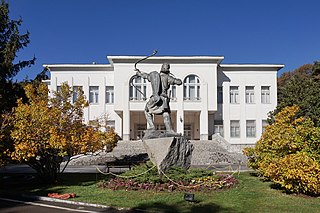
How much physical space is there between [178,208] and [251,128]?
1254 inches

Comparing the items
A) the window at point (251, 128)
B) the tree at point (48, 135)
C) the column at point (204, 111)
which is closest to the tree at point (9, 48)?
the tree at point (48, 135)

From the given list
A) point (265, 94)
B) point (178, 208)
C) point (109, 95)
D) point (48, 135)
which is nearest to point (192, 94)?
point (265, 94)

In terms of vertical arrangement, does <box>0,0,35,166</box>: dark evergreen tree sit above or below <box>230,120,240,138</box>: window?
above

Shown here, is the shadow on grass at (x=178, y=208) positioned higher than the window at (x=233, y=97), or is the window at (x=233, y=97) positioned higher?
the window at (x=233, y=97)

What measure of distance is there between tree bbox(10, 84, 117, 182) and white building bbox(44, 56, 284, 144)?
2162 cm

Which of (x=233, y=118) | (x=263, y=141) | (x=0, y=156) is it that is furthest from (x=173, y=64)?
(x=0, y=156)

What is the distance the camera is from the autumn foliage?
8.18m

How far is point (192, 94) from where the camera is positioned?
35.5 metres

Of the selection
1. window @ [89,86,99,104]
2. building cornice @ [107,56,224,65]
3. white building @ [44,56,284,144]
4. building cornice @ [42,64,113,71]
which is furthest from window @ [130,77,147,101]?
window @ [89,86,99,104]

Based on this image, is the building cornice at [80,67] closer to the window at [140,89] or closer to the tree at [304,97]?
the window at [140,89]

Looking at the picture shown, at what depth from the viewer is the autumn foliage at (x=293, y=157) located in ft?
26.8

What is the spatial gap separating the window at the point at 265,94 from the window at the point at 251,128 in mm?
2947

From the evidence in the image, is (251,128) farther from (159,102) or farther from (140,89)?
(159,102)

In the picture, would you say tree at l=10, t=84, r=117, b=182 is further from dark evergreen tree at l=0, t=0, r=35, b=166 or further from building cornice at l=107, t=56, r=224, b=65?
building cornice at l=107, t=56, r=224, b=65
